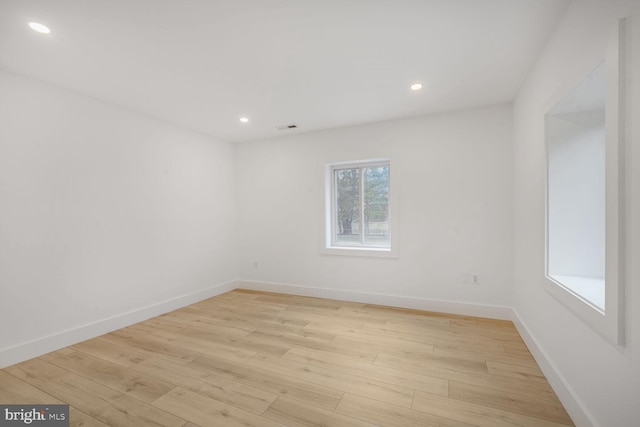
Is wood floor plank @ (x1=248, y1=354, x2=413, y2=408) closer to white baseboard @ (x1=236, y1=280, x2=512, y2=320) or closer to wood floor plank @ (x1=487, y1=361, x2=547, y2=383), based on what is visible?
wood floor plank @ (x1=487, y1=361, x2=547, y2=383)

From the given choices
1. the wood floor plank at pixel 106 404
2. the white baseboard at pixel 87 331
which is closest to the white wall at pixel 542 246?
the wood floor plank at pixel 106 404

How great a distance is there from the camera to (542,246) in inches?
85.6

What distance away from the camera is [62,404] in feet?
6.10

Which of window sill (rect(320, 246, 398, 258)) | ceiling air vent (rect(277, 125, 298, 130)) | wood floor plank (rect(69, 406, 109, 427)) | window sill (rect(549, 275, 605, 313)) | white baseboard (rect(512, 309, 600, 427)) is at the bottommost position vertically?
wood floor plank (rect(69, 406, 109, 427))

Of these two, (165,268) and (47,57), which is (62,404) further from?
(47,57)

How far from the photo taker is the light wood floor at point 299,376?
1.73 meters

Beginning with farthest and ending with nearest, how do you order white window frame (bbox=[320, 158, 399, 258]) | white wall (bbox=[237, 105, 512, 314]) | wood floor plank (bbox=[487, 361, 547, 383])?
white window frame (bbox=[320, 158, 399, 258]) → white wall (bbox=[237, 105, 512, 314]) → wood floor plank (bbox=[487, 361, 547, 383])

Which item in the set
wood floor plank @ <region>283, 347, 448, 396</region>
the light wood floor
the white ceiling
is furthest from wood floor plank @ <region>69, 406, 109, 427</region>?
the white ceiling

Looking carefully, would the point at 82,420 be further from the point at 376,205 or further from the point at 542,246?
the point at 376,205

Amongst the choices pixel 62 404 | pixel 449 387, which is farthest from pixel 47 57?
pixel 449 387

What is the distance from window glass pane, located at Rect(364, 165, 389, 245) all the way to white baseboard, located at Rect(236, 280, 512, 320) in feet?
2.62

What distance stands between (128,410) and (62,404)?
494 mm

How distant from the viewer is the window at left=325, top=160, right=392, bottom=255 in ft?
13.3

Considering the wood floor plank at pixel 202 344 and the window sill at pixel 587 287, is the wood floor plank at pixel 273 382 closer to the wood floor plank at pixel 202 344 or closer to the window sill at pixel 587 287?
the wood floor plank at pixel 202 344
